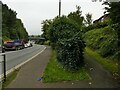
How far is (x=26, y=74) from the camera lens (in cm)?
1095

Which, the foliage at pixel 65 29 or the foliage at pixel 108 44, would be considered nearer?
the foliage at pixel 108 44


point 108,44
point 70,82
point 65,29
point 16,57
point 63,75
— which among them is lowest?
point 16,57

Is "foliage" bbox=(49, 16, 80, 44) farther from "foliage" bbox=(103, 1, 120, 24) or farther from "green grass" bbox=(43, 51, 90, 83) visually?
"foliage" bbox=(103, 1, 120, 24)

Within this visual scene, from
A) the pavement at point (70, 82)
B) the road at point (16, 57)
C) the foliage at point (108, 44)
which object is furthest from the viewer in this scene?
the road at point (16, 57)

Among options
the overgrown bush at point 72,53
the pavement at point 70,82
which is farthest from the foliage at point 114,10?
the overgrown bush at point 72,53

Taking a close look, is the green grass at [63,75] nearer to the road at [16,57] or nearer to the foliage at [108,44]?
the foliage at [108,44]

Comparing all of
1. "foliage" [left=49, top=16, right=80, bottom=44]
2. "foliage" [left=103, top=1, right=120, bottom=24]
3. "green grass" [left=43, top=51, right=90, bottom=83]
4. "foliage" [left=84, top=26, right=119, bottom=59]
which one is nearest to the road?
"foliage" [left=49, top=16, right=80, bottom=44]

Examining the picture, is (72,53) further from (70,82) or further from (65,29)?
(65,29)

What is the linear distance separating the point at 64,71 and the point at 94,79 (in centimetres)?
175

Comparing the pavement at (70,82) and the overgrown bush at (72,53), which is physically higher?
the overgrown bush at (72,53)

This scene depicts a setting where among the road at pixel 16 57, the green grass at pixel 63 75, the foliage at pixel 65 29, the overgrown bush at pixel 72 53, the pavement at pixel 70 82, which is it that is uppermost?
the foliage at pixel 65 29

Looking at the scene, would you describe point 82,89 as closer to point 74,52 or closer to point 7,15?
point 74,52

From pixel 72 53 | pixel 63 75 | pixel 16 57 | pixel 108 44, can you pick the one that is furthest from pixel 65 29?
pixel 63 75

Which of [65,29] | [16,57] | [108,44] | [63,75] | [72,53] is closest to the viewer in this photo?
[63,75]
